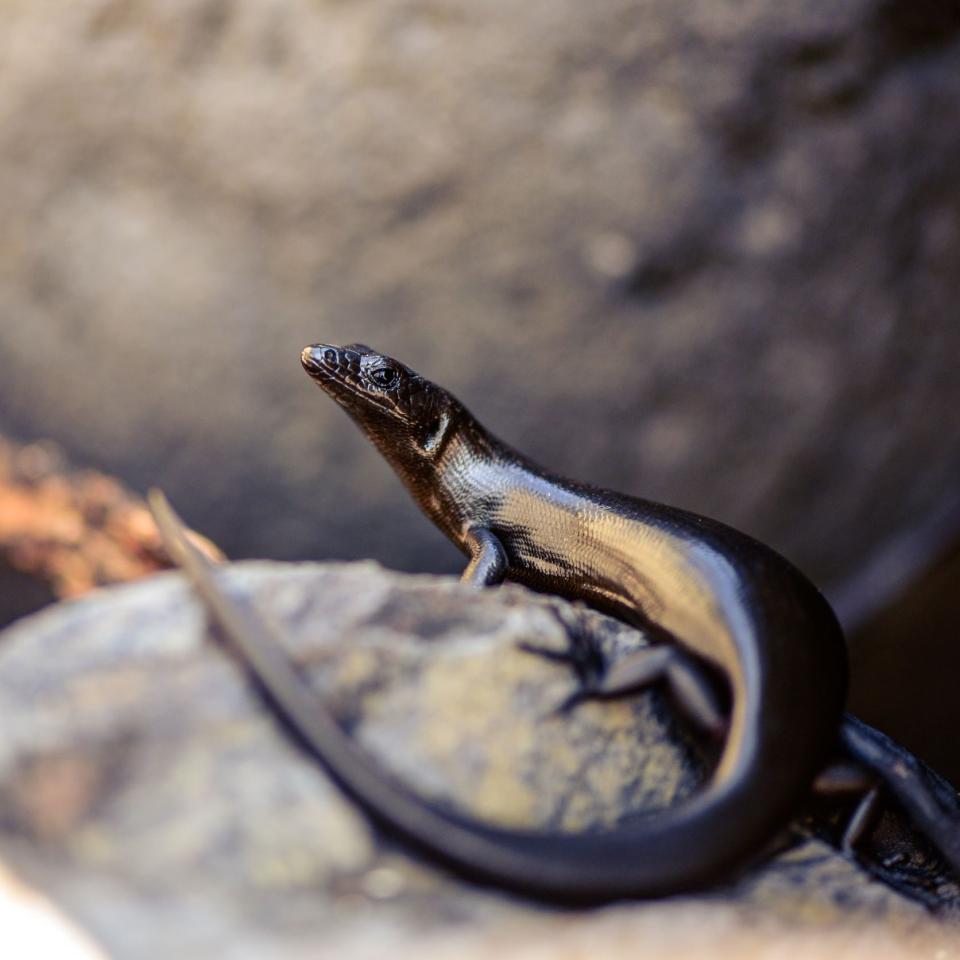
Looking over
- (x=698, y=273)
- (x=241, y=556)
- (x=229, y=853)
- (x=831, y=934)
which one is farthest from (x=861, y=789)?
(x=241, y=556)

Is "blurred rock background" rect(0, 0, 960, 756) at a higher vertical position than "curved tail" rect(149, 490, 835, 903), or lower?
higher

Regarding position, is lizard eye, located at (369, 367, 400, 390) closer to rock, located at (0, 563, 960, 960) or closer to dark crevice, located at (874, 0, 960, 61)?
rock, located at (0, 563, 960, 960)

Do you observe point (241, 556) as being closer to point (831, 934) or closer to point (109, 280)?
point (109, 280)

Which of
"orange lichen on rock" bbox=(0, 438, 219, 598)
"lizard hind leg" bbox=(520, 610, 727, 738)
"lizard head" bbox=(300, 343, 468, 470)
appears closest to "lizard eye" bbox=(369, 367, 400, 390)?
"lizard head" bbox=(300, 343, 468, 470)

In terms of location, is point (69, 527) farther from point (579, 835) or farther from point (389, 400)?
point (579, 835)

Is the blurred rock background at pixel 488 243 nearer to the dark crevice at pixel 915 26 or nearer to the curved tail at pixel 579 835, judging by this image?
the dark crevice at pixel 915 26

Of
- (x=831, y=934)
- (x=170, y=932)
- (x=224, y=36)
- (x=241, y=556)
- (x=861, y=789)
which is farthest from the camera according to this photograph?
(x=241, y=556)

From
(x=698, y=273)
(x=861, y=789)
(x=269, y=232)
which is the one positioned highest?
(x=698, y=273)
